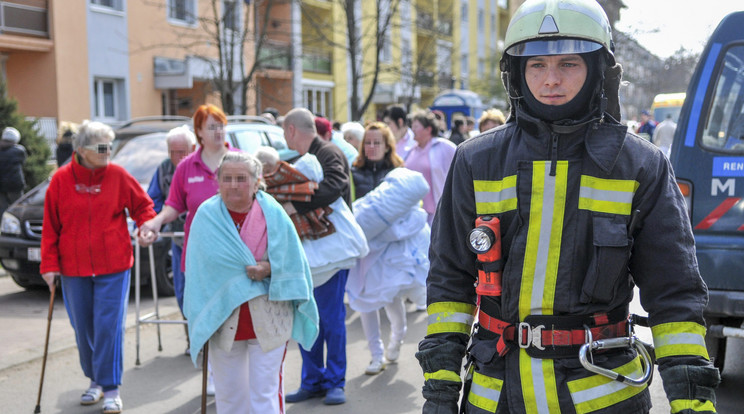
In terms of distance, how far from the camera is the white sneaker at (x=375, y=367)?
625 cm

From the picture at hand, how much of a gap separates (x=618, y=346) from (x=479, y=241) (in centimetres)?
48

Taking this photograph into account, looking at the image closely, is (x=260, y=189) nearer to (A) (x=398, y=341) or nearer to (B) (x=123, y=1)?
(A) (x=398, y=341)

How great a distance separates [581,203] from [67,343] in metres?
6.10

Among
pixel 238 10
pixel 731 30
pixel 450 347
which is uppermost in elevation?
pixel 238 10

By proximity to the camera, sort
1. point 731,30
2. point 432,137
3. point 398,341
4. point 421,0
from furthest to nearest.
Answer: point 421,0 → point 432,137 → point 398,341 → point 731,30

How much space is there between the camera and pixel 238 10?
24.3 metres

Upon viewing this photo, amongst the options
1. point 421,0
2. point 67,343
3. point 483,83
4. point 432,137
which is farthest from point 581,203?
point 483,83

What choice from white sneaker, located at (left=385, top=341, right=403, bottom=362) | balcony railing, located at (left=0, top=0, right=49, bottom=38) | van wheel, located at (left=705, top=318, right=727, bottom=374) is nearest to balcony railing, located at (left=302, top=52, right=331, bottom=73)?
balcony railing, located at (left=0, top=0, right=49, bottom=38)

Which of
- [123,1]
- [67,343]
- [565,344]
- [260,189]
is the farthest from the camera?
[123,1]

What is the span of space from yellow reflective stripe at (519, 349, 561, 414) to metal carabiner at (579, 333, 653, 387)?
0.33 feet

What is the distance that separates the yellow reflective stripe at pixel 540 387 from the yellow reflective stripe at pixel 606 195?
0.44m

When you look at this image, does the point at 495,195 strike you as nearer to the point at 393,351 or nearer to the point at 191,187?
the point at 191,187

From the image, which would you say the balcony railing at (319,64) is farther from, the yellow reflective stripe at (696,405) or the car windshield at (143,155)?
the yellow reflective stripe at (696,405)

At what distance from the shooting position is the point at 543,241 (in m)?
2.23
